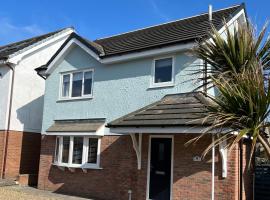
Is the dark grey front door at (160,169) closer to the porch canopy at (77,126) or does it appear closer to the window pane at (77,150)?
the porch canopy at (77,126)

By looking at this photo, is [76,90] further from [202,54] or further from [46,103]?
[202,54]

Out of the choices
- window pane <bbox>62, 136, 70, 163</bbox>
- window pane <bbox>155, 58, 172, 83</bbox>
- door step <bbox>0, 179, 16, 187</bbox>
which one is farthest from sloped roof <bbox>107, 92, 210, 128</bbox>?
door step <bbox>0, 179, 16, 187</bbox>

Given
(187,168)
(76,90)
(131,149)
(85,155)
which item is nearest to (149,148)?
(131,149)

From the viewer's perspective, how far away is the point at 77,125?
626 inches

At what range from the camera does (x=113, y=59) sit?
14945 millimetres

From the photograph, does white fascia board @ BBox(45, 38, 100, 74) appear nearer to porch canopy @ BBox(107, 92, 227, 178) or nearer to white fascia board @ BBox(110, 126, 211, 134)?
porch canopy @ BBox(107, 92, 227, 178)

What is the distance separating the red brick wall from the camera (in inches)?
452

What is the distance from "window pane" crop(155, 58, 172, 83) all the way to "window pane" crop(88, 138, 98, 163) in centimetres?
371

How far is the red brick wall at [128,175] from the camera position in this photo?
11469mm

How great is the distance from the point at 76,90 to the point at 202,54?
997 centimetres

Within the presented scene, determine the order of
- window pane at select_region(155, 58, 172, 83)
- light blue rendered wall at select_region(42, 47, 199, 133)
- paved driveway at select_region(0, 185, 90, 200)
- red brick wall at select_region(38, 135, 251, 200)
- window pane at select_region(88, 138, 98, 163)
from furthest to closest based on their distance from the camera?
window pane at select_region(88, 138, 98, 163)
paved driveway at select_region(0, 185, 90, 200)
window pane at select_region(155, 58, 172, 83)
light blue rendered wall at select_region(42, 47, 199, 133)
red brick wall at select_region(38, 135, 251, 200)

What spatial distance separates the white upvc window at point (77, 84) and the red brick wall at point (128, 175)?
2158mm

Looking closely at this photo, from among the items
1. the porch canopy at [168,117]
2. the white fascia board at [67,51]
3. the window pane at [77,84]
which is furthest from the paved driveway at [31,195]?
the white fascia board at [67,51]

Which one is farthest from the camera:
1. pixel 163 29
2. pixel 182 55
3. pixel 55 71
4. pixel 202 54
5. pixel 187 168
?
pixel 55 71
